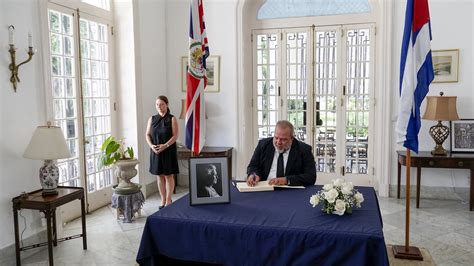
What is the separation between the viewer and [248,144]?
660cm

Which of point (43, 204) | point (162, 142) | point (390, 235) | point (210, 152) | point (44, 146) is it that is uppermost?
point (44, 146)

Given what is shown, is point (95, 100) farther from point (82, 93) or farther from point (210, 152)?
point (210, 152)

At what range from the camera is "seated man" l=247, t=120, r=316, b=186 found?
3511mm

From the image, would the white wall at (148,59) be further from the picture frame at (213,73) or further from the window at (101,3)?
the picture frame at (213,73)

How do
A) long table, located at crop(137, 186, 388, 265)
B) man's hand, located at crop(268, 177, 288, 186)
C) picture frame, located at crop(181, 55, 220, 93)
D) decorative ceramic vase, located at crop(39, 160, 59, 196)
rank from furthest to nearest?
picture frame, located at crop(181, 55, 220, 93) < decorative ceramic vase, located at crop(39, 160, 59, 196) < man's hand, located at crop(268, 177, 288, 186) < long table, located at crop(137, 186, 388, 265)

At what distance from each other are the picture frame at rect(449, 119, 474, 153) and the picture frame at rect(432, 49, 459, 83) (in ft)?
1.96

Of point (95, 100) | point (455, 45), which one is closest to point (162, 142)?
point (95, 100)

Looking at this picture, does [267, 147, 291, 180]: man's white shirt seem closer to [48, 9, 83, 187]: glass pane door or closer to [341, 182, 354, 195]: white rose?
[341, 182, 354, 195]: white rose

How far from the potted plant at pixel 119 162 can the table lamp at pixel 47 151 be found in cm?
97

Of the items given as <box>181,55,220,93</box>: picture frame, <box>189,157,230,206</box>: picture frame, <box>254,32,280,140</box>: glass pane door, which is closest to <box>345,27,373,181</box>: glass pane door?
<box>254,32,280,140</box>: glass pane door

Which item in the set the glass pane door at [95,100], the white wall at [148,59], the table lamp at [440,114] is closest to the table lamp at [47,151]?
the glass pane door at [95,100]

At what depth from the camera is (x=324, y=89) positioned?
6.27 m

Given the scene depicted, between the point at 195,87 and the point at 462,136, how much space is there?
3.88 metres

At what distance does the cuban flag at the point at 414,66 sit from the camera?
3.11 m
